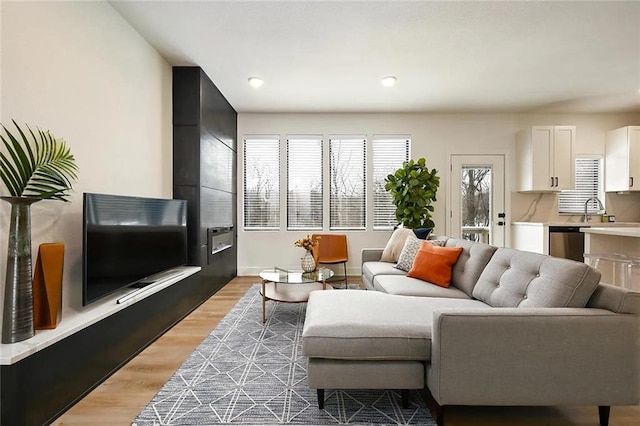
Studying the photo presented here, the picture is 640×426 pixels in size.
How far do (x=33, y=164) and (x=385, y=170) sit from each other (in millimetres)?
4513

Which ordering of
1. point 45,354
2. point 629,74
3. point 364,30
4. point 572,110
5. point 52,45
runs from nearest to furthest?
point 45,354 < point 52,45 < point 364,30 < point 629,74 < point 572,110

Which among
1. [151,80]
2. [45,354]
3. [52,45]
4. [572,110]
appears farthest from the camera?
[572,110]

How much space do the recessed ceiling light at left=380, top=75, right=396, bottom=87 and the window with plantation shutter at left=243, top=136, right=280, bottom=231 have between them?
2082mm

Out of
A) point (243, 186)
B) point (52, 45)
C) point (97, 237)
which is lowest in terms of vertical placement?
point (97, 237)

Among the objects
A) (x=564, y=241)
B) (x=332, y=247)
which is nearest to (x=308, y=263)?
(x=332, y=247)

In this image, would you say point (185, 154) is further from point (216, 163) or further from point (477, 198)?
point (477, 198)

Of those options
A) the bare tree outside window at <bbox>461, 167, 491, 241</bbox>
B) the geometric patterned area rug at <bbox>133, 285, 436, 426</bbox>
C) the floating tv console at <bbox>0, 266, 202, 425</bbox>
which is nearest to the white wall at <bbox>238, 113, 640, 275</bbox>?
the bare tree outside window at <bbox>461, 167, 491, 241</bbox>

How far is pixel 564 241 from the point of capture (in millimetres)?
4422

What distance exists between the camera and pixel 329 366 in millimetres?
1594

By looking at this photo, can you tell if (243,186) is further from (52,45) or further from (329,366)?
(329,366)

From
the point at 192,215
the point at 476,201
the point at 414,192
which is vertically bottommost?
the point at 192,215

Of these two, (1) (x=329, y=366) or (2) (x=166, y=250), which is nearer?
(1) (x=329, y=366)

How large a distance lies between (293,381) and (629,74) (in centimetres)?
513

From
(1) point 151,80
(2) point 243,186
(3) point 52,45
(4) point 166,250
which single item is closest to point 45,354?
(4) point 166,250
